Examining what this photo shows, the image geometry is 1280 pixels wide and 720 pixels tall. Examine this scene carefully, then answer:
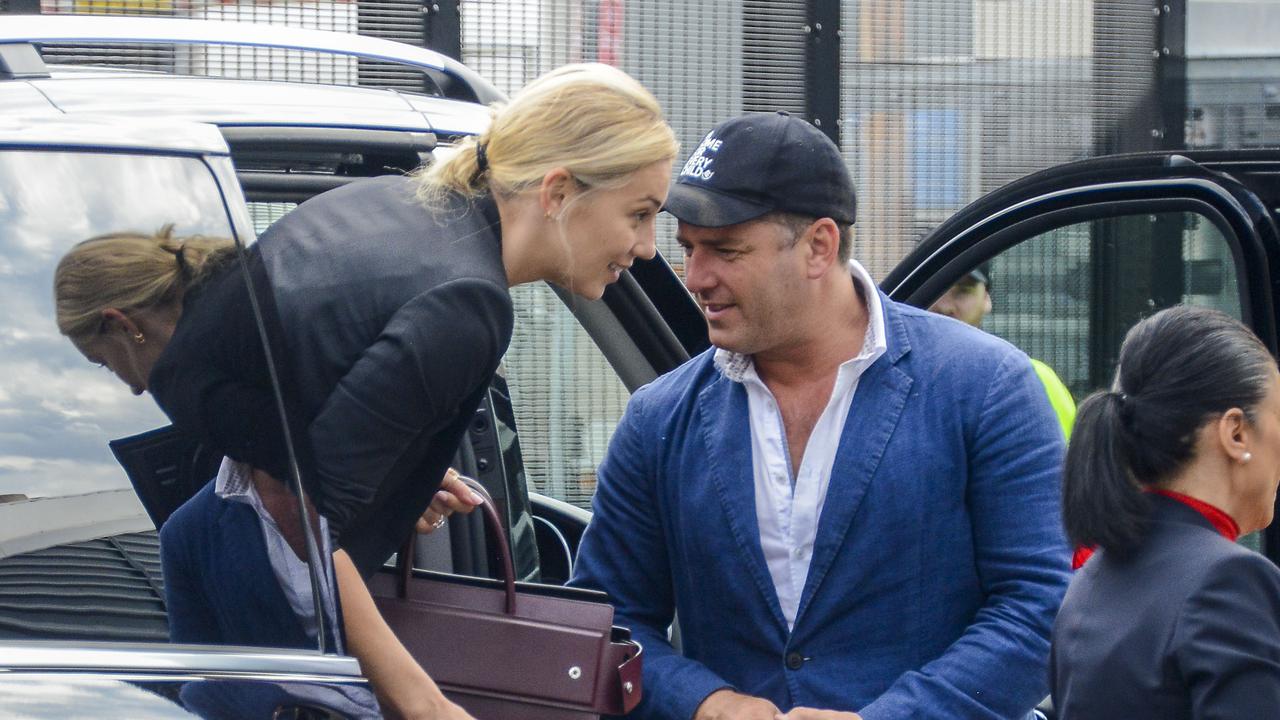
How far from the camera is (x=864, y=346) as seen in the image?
8.45 feet

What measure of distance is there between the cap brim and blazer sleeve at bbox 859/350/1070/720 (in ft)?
1.37

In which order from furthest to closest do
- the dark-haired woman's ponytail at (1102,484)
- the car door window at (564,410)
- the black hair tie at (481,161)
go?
the car door window at (564,410) → the black hair tie at (481,161) → the dark-haired woman's ponytail at (1102,484)

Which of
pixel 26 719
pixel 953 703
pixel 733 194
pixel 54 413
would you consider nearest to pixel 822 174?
pixel 733 194

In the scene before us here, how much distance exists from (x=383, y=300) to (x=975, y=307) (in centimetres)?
266

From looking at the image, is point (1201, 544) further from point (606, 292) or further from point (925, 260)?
point (925, 260)

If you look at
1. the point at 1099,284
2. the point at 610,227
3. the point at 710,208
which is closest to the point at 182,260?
the point at 610,227

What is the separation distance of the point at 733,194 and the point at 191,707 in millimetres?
1307

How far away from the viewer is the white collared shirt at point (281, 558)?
67.9 inches

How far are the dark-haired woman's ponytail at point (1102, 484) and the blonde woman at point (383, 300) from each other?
0.69 metres

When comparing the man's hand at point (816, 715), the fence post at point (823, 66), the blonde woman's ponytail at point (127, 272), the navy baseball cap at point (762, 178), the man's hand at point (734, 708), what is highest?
the fence post at point (823, 66)

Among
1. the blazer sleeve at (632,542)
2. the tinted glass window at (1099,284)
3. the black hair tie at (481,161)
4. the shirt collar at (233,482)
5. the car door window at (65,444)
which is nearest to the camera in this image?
the car door window at (65,444)

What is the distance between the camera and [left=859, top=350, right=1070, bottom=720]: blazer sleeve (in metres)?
2.41

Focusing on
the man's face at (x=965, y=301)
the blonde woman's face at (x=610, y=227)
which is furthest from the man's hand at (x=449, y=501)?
the man's face at (x=965, y=301)

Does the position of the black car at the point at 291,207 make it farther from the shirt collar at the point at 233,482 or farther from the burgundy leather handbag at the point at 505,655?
the burgundy leather handbag at the point at 505,655
